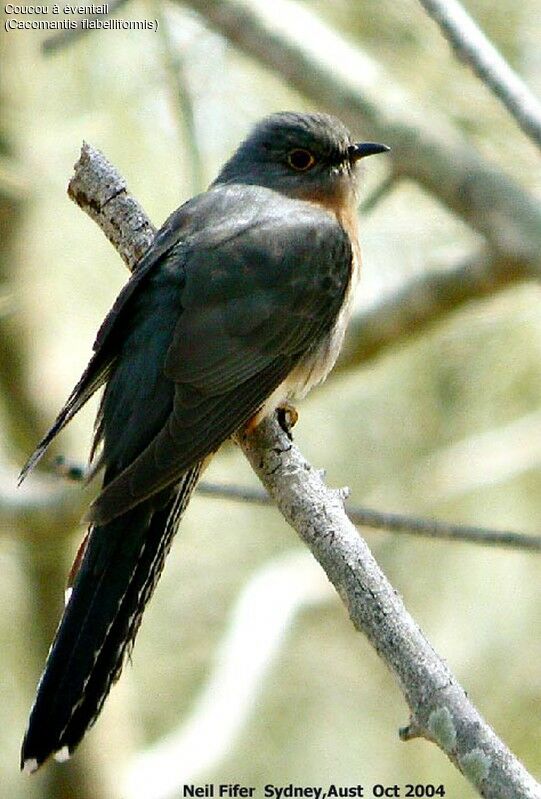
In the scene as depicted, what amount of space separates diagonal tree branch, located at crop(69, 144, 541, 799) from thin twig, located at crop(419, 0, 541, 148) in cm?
119

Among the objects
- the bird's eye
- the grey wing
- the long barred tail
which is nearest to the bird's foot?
the grey wing

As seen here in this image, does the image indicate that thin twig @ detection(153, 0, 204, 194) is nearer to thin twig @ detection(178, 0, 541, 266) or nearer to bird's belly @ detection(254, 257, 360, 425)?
thin twig @ detection(178, 0, 541, 266)

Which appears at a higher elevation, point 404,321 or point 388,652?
point 388,652

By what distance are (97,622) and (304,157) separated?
207 cm

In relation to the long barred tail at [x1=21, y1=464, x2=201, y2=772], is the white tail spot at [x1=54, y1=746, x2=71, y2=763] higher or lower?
lower

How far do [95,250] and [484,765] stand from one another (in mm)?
5011

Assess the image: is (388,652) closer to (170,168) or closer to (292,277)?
(292,277)

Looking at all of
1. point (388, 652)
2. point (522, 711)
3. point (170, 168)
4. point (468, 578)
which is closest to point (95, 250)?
point (170, 168)

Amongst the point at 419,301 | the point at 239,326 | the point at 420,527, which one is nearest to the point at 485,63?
the point at 239,326

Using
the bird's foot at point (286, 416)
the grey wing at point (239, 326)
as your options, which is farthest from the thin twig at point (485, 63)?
the bird's foot at point (286, 416)

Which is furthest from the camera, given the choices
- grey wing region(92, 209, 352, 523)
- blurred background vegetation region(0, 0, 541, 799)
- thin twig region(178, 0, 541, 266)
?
blurred background vegetation region(0, 0, 541, 799)

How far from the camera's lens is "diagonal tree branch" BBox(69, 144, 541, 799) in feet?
8.87

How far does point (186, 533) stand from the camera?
7.91 m

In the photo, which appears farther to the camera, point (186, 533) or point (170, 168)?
point (186, 533)
